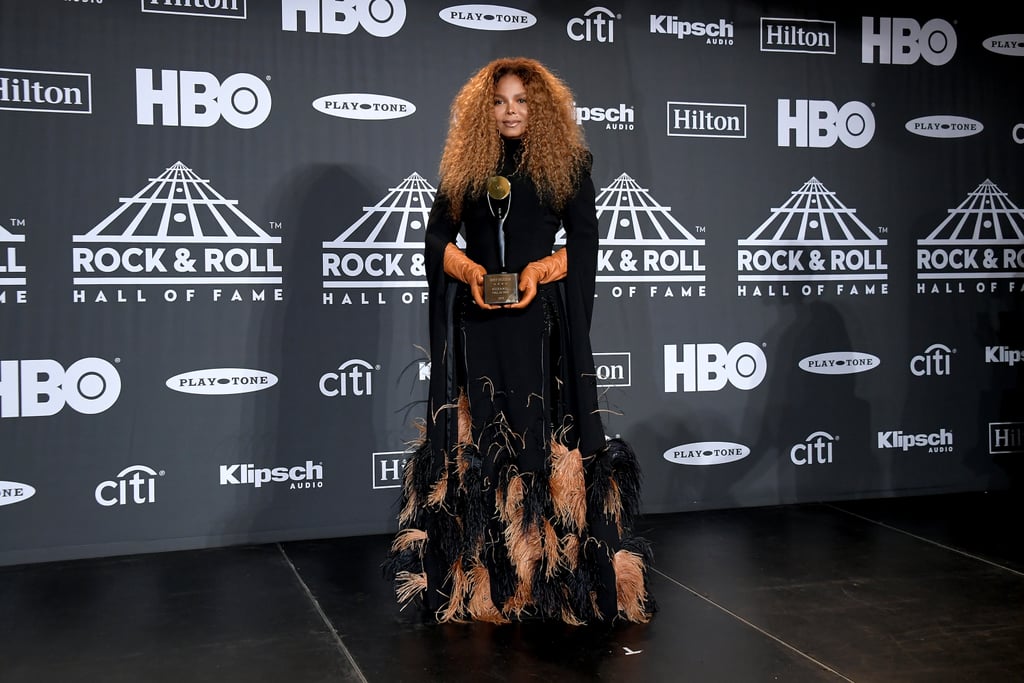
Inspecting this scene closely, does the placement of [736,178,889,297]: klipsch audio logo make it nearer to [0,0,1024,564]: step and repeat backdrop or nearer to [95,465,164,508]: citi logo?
[0,0,1024,564]: step and repeat backdrop

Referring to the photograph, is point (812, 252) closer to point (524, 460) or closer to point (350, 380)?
point (350, 380)

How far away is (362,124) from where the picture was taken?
435cm

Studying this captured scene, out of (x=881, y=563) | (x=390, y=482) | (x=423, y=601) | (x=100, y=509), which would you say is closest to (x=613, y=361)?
(x=390, y=482)

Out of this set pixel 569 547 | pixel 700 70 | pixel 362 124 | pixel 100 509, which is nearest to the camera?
pixel 569 547

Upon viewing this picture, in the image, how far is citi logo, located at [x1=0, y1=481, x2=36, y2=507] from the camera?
396cm

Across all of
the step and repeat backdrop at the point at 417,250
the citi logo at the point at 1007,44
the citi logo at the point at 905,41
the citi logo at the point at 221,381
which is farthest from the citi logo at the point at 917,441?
the citi logo at the point at 221,381

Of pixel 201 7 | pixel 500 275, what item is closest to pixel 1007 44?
pixel 500 275

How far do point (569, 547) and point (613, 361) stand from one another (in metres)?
1.61

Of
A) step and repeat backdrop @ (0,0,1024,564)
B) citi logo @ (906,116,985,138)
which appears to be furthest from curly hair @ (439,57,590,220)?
citi logo @ (906,116,985,138)

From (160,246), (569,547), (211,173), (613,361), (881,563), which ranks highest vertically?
(211,173)

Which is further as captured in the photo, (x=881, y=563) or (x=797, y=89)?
(x=797, y=89)

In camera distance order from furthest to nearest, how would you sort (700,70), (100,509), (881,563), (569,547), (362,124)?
(700,70)
(362,124)
(100,509)
(881,563)
(569,547)

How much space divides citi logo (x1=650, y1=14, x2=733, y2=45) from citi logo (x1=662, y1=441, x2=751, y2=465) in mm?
1834

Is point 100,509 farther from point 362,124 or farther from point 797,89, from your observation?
point 797,89
